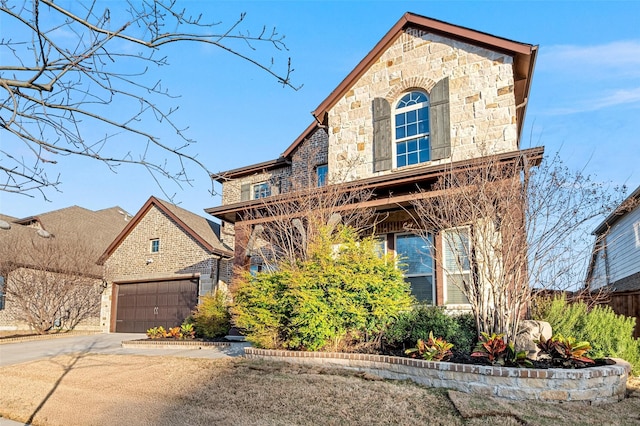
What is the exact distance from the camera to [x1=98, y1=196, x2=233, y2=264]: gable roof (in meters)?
17.8

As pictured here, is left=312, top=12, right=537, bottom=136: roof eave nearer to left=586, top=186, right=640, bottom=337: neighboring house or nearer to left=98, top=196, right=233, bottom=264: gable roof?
left=586, top=186, right=640, bottom=337: neighboring house

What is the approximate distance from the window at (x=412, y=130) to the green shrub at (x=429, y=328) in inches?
179

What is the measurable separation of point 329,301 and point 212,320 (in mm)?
5821

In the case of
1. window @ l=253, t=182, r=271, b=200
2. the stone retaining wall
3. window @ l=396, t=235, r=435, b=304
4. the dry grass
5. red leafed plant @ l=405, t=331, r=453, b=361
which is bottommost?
the dry grass

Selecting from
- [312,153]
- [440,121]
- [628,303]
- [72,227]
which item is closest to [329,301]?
[440,121]

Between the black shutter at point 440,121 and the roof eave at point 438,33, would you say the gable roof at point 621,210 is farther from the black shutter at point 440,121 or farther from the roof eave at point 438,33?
the roof eave at point 438,33

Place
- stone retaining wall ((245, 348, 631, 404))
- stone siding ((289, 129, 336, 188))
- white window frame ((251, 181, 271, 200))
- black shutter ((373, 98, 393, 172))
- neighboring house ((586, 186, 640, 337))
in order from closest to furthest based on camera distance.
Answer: stone retaining wall ((245, 348, 631, 404)), neighboring house ((586, 186, 640, 337)), black shutter ((373, 98, 393, 172)), stone siding ((289, 129, 336, 188)), white window frame ((251, 181, 271, 200))

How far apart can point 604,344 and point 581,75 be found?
21.8ft

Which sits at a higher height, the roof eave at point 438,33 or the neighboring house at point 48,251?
the roof eave at point 438,33

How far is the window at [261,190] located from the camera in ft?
59.4

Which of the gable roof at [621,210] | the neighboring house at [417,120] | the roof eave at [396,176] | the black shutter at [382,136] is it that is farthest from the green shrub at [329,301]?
the gable roof at [621,210]

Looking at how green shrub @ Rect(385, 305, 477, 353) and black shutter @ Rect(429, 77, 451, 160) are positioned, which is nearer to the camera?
green shrub @ Rect(385, 305, 477, 353)

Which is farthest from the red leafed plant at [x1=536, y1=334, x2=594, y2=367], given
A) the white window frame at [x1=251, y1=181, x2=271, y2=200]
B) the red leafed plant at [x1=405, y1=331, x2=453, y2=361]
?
the white window frame at [x1=251, y1=181, x2=271, y2=200]

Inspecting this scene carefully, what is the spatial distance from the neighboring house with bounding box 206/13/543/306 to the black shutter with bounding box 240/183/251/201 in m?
4.88
